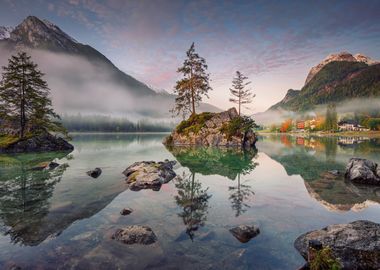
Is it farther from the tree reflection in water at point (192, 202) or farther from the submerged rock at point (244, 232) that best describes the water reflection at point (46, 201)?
the submerged rock at point (244, 232)

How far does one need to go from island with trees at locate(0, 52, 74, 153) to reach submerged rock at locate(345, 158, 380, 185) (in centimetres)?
4560

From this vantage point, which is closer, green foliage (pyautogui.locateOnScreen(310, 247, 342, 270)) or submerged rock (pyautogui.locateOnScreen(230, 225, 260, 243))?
green foliage (pyautogui.locateOnScreen(310, 247, 342, 270))

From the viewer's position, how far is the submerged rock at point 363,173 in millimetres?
17125

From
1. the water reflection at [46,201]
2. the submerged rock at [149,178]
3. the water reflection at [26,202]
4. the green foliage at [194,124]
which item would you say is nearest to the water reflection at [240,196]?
the submerged rock at [149,178]

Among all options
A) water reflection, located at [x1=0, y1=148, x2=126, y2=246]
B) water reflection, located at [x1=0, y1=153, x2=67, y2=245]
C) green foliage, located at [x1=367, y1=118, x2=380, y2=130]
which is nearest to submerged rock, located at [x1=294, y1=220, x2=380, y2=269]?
water reflection, located at [x1=0, y1=148, x2=126, y2=246]

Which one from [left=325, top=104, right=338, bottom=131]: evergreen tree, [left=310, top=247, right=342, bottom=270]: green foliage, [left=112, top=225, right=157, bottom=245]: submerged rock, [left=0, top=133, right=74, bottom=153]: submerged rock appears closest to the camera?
[left=310, top=247, right=342, bottom=270]: green foliage

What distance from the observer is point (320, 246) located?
6223mm

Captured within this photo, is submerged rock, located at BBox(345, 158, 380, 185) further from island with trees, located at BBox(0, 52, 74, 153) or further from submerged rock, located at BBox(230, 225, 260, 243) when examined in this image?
island with trees, located at BBox(0, 52, 74, 153)

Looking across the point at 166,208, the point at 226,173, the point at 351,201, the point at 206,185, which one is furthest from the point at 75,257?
the point at 226,173

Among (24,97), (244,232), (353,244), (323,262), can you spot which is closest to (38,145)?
(24,97)

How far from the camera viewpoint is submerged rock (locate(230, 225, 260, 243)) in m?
8.35

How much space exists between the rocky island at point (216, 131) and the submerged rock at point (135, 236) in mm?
48996

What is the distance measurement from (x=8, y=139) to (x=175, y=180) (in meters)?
42.6

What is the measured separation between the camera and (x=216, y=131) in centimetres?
5878
